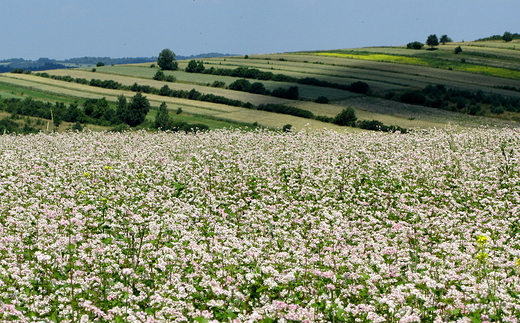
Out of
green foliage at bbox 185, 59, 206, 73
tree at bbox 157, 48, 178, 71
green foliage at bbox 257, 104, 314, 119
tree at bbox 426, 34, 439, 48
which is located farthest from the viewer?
tree at bbox 426, 34, 439, 48

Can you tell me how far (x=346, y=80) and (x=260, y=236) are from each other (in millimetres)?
63698

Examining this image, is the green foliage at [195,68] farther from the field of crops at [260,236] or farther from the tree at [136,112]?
the field of crops at [260,236]

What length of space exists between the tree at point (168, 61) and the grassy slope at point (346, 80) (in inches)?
67.6

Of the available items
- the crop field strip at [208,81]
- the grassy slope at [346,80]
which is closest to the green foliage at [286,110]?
the grassy slope at [346,80]

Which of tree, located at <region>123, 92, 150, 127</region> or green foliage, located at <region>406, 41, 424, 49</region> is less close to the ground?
green foliage, located at <region>406, 41, 424, 49</region>

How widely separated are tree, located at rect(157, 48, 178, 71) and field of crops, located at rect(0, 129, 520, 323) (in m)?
70.9

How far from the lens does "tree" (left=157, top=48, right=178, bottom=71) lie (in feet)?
292

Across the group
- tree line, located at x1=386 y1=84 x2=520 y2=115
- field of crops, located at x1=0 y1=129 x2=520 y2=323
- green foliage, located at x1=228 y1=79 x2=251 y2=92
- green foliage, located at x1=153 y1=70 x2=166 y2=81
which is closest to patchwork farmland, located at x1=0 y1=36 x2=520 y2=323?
field of crops, located at x1=0 y1=129 x2=520 y2=323

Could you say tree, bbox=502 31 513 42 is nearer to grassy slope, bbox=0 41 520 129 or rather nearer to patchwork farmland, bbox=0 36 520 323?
grassy slope, bbox=0 41 520 129

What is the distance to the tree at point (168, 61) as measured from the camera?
88.9 metres

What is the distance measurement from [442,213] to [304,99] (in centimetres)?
4719

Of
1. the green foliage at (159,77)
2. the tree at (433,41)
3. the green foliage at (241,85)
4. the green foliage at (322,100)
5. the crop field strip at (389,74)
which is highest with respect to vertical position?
the tree at (433,41)

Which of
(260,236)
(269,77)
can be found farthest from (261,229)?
(269,77)

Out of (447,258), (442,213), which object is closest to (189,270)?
(447,258)
